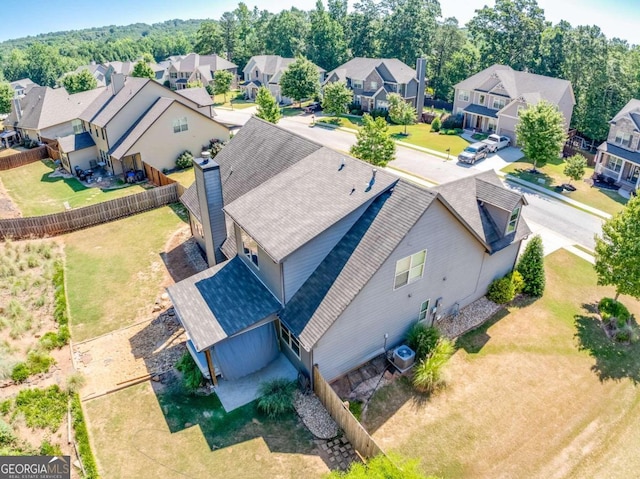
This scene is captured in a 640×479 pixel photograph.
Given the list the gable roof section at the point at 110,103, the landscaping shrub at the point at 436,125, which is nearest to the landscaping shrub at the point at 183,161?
the gable roof section at the point at 110,103

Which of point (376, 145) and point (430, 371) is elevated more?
point (376, 145)

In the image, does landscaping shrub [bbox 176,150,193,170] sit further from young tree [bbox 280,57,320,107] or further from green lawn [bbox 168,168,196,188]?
young tree [bbox 280,57,320,107]

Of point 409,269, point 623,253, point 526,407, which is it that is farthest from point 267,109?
point 526,407

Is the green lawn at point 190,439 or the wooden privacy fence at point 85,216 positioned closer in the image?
the green lawn at point 190,439

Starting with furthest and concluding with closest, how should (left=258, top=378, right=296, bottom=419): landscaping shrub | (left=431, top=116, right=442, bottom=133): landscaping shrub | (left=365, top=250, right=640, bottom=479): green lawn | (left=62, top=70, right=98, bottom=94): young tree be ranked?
(left=62, top=70, right=98, bottom=94): young tree → (left=431, top=116, right=442, bottom=133): landscaping shrub → (left=258, top=378, right=296, bottom=419): landscaping shrub → (left=365, top=250, right=640, bottom=479): green lawn

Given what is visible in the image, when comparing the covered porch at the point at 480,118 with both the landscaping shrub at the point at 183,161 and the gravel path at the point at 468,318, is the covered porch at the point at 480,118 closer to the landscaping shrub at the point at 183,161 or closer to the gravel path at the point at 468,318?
the landscaping shrub at the point at 183,161

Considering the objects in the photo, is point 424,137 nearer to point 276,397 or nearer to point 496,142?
point 496,142

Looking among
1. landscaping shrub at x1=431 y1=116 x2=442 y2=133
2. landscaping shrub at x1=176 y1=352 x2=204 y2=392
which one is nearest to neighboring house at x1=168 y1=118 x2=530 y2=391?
landscaping shrub at x1=176 y1=352 x2=204 y2=392
